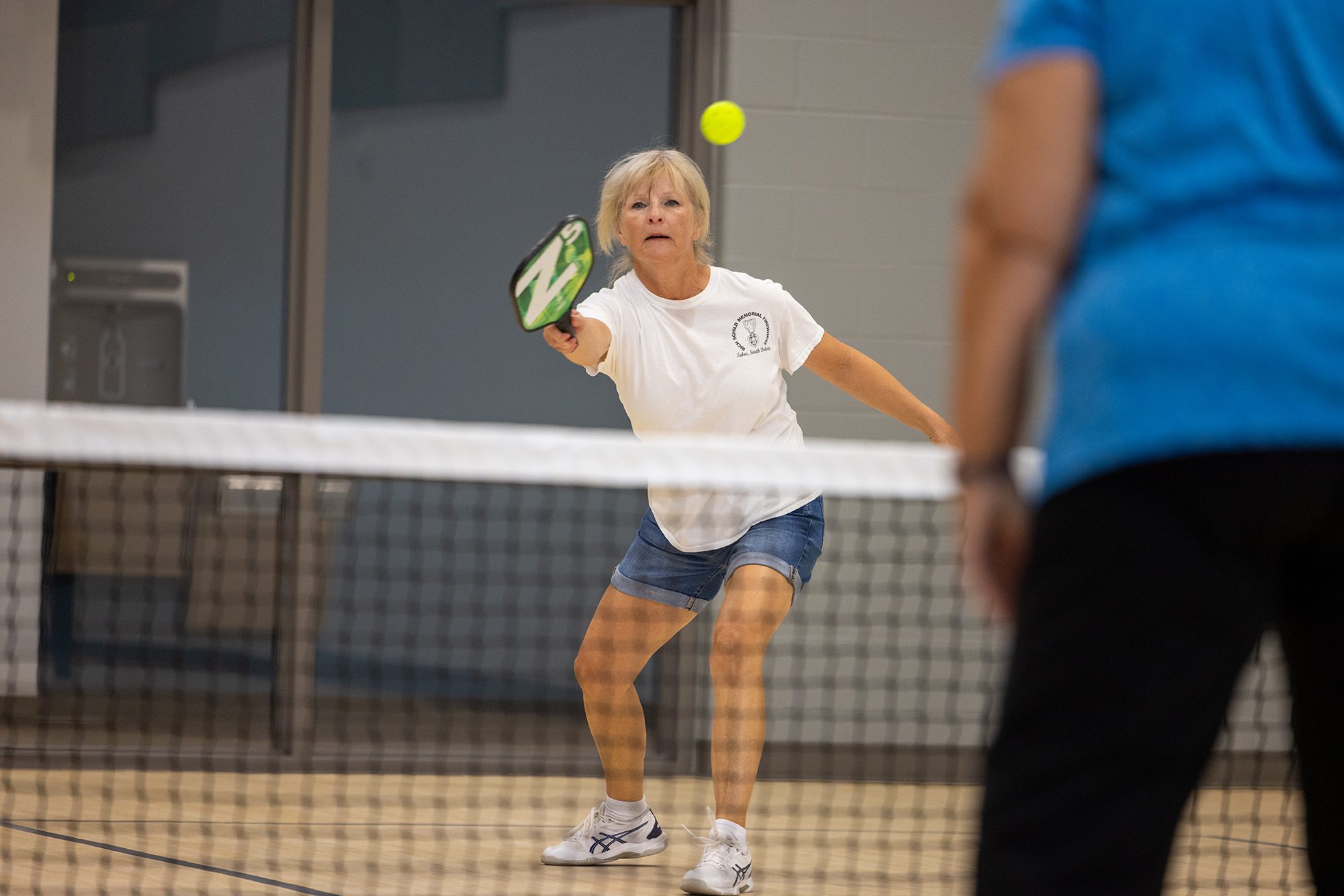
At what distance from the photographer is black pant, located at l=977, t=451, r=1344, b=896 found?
1.03 metres

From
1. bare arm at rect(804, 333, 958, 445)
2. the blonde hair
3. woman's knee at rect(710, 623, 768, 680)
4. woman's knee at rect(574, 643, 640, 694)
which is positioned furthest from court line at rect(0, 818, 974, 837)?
the blonde hair

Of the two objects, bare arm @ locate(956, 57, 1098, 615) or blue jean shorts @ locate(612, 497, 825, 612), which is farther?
blue jean shorts @ locate(612, 497, 825, 612)

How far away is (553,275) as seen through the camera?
3.03 meters

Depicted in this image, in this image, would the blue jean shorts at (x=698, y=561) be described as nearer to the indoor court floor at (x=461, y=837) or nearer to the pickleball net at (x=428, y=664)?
the indoor court floor at (x=461, y=837)

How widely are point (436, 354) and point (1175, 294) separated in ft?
17.0

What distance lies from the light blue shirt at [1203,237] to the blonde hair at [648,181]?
2848mm

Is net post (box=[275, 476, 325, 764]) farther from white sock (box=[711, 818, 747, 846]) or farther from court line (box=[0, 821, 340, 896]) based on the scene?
white sock (box=[711, 818, 747, 846])

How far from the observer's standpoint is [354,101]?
592 cm

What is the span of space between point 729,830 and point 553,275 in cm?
140

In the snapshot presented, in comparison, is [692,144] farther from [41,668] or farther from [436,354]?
[41,668]

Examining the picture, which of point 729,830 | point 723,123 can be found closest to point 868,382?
point 729,830

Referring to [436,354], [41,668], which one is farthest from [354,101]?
[41,668]

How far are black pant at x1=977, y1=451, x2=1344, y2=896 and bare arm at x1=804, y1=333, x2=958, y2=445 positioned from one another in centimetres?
270

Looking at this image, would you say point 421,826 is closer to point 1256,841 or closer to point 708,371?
point 708,371
